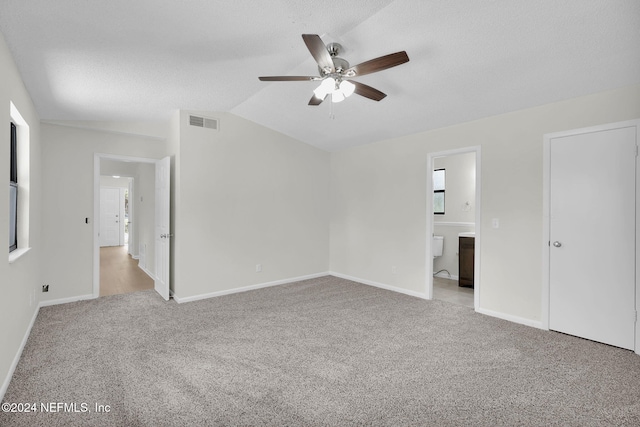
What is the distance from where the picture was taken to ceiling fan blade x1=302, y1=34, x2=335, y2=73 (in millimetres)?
1970

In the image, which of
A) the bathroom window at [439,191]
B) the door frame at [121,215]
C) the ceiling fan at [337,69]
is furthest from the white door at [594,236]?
the door frame at [121,215]

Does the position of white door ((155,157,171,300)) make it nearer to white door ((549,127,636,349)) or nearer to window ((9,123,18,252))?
window ((9,123,18,252))

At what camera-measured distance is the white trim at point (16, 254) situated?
2385 millimetres

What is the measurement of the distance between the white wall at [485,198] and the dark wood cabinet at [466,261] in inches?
41.4

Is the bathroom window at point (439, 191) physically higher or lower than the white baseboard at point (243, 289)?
higher

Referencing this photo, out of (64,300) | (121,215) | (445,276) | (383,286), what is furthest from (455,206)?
(121,215)

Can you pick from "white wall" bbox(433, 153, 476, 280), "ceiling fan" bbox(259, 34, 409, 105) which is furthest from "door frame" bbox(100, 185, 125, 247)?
"ceiling fan" bbox(259, 34, 409, 105)

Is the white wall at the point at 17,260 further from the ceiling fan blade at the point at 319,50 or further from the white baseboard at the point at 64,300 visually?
the ceiling fan blade at the point at 319,50

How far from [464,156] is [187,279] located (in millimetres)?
4927

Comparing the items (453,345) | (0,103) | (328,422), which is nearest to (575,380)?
(453,345)

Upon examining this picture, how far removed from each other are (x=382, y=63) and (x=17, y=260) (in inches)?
126

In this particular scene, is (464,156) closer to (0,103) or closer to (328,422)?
(328,422)

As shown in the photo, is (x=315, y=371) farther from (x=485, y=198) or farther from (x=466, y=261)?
(x=466, y=261)

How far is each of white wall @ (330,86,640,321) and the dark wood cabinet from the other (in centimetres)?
105
